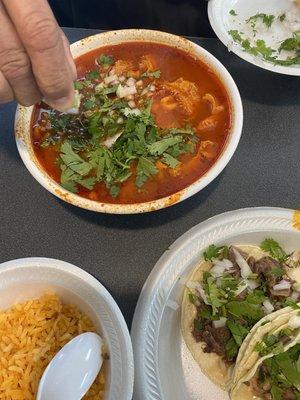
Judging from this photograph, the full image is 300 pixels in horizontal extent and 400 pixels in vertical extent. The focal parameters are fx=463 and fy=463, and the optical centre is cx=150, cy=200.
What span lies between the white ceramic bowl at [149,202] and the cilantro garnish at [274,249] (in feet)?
0.99

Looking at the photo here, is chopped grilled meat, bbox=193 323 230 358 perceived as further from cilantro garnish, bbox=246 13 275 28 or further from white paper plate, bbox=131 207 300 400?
cilantro garnish, bbox=246 13 275 28

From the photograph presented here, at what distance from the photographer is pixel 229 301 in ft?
4.87

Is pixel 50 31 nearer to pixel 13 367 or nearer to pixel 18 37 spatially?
pixel 18 37

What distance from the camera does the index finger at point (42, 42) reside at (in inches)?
38.5

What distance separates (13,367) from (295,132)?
143cm

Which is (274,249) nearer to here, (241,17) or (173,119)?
(173,119)

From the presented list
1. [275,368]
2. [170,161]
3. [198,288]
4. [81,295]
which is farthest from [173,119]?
[275,368]

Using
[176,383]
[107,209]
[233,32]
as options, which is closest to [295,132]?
[233,32]

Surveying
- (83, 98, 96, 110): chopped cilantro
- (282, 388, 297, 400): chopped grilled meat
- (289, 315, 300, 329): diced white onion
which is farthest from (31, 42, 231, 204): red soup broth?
(282, 388, 297, 400): chopped grilled meat

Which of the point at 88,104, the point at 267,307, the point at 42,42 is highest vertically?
the point at 42,42

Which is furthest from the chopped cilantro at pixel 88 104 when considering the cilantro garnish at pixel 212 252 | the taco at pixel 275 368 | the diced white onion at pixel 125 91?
the taco at pixel 275 368

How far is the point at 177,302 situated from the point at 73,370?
1.47 ft

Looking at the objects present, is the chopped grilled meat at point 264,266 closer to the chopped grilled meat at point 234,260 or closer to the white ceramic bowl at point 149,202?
the chopped grilled meat at point 234,260

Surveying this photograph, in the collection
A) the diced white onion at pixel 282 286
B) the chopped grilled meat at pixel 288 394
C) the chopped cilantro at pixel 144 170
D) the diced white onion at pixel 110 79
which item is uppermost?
the diced white onion at pixel 110 79
